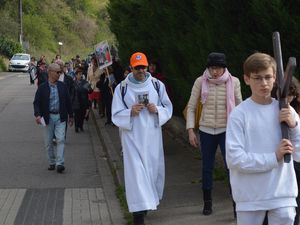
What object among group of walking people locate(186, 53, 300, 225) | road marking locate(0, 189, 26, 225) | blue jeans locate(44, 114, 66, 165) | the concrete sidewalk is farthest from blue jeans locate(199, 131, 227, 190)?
blue jeans locate(44, 114, 66, 165)

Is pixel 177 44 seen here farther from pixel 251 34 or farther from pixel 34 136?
pixel 34 136

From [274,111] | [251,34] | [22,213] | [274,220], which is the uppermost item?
[251,34]

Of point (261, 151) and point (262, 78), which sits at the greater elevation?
point (262, 78)

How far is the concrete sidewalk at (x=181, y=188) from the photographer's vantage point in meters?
6.43

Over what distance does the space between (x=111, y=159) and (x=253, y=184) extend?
22.3ft

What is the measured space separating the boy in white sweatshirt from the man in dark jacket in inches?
234

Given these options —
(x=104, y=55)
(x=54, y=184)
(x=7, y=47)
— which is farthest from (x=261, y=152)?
(x=7, y=47)

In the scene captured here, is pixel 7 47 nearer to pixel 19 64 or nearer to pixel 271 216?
pixel 19 64

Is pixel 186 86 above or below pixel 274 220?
above

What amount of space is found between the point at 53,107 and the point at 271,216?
606 centimetres

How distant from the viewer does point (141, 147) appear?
20.6 ft

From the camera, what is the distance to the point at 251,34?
6535 mm

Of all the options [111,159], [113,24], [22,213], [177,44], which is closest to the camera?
[22,213]

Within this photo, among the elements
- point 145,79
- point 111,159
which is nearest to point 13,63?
point 111,159
